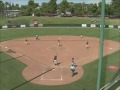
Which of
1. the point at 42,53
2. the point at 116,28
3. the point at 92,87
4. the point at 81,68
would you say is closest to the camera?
the point at 92,87

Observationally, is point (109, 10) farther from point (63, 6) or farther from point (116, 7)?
point (63, 6)

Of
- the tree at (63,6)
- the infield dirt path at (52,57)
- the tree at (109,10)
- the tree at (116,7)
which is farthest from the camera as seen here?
the tree at (63,6)

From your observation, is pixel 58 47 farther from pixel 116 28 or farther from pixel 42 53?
pixel 116 28

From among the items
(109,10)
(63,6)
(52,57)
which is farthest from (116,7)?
(52,57)

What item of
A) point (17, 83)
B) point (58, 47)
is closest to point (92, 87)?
point (17, 83)

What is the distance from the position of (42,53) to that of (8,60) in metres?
5.67

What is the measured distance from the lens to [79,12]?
332ft

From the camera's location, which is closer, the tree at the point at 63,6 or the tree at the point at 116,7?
the tree at the point at 116,7

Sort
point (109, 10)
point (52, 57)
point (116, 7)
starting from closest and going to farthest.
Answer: point (52, 57)
point (116, 7)
point (109, 10)

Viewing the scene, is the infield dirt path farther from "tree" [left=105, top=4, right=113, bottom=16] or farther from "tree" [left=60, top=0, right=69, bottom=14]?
"tree" [left=60, top=0, right=69, bottom=14]

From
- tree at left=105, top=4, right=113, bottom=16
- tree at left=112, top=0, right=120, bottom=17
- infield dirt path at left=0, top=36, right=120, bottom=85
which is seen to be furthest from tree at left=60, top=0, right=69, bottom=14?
infield dirt path at left=0, top=36, right=120, bottom=85

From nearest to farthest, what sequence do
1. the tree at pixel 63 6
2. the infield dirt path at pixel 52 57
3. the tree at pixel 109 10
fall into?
the infield dirt path at pixel 52 57
the tree at pixel 109 10
the tree at pixel 63 6

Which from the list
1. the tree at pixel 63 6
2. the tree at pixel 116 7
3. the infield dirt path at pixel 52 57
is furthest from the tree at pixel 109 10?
the infield dirt path at pixel 52 57

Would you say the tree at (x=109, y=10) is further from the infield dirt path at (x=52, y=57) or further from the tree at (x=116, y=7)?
the infield dirt path at (x=52, y=57)
